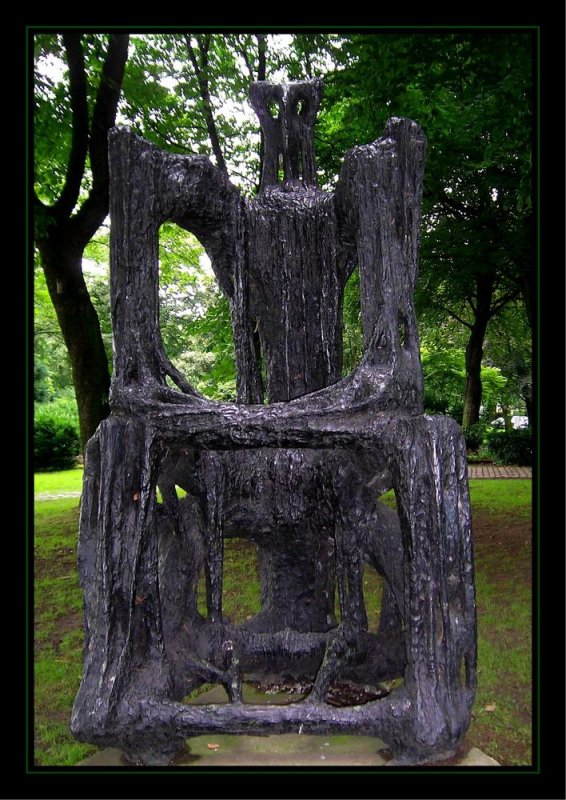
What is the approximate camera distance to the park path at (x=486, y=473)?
13624mm

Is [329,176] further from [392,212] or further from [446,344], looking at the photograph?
→ [446,344]

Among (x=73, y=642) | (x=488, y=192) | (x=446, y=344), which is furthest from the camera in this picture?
(x=446, y=344)

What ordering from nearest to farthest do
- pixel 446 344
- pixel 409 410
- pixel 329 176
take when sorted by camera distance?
pixel 409 410 → pixel 329 176 → pixel 446 344

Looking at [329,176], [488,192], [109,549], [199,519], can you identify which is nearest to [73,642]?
[199,519]

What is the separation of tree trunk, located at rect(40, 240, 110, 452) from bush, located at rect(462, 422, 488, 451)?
1069cm

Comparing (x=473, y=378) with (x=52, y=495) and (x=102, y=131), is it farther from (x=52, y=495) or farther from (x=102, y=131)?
(x=102, y=131)

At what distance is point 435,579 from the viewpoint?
9.95ft

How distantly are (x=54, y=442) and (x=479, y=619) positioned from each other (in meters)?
13.1

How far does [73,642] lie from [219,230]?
364 cm

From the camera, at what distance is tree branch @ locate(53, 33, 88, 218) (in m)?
7.57

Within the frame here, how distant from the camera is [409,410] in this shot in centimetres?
332

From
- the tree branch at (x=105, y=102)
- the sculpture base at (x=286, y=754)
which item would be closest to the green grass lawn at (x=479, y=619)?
the sculpture base at (x=286, y=754)

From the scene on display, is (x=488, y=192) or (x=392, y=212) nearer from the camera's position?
(x=392, y=212)
